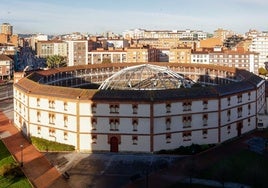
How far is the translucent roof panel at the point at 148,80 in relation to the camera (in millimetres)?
91438

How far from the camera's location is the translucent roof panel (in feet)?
300

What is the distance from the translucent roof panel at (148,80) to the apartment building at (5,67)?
85.5 m

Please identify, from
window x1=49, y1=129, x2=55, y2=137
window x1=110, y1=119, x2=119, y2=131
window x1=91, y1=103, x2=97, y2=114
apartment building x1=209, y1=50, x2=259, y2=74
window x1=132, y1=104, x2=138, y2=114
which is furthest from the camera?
apartment building x1=209, y1=50, x2=259, y2=74

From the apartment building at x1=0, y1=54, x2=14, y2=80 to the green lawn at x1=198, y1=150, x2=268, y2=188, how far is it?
13068 centimetres

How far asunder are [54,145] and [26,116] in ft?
33.3

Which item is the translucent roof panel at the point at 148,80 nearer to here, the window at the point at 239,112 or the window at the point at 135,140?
the window at the point at 239,112

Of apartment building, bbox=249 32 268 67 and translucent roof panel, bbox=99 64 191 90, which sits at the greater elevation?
apartment building, bbox=249 32 268 67

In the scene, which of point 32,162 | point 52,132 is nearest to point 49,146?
point 52,132

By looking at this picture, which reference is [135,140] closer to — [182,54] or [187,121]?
[187,121]

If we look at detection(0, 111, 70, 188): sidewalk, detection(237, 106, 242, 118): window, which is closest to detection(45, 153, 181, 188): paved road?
detection(0, 111, 70, 188): sidewalk

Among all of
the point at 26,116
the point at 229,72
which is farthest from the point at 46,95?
the point at 229,72

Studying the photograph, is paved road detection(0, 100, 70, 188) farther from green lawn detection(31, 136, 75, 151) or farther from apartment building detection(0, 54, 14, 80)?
apartment building detection(0, 54, 14, 80)

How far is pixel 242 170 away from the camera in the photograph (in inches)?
2175

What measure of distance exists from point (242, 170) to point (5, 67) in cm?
13713
